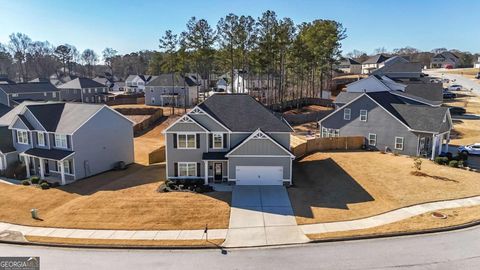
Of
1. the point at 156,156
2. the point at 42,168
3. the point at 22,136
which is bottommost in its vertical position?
the point at 42,168

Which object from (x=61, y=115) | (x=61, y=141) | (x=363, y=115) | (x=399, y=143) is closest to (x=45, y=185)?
(x=61, y=141)

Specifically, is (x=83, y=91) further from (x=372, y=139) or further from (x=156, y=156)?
(x=372, y=139)

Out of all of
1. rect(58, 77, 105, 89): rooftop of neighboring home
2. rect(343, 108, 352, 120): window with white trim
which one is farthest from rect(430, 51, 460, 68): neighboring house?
rect(58, 77, 105, 89): rooftop of neighboring home

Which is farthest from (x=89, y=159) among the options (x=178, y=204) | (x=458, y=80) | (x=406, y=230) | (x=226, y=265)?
(x=458, y=80)

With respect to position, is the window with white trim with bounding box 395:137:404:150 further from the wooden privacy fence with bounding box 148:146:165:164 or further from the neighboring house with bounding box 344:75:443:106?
the wooden privacy fence with bounding box 148:146:165:164

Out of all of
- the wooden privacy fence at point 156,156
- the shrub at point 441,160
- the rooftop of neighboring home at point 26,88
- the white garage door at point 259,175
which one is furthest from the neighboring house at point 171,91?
the shrub at point 441,160

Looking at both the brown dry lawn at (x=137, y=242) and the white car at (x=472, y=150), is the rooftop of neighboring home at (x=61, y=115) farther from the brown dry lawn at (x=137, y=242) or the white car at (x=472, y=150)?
the white car at (x=472, y=150)
